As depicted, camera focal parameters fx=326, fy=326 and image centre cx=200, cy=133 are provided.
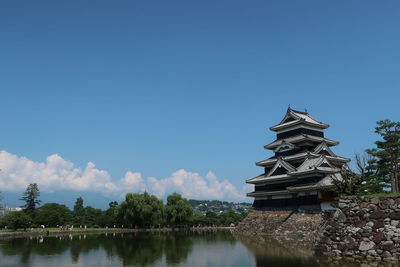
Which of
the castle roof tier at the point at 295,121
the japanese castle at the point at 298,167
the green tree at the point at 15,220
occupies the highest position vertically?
the castle roof tier at the point at 295,121

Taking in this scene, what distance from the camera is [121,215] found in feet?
192

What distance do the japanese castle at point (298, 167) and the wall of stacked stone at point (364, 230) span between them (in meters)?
16.2

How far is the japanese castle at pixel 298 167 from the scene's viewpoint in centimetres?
3791

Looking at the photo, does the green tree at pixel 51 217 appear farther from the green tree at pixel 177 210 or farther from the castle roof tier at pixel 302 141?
the castle roof tier at pixel 302 141

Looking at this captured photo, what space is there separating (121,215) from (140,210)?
180 inches

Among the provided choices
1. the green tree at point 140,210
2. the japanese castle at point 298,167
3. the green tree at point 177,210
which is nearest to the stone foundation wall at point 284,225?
the japanese castle at point 298,167

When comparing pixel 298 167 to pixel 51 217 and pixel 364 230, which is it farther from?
pixel 51 217

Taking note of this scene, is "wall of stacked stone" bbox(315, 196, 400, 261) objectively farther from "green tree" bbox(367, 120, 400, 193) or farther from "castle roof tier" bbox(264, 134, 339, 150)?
"castle roof tier" bbox(264, 134, 339, 150)

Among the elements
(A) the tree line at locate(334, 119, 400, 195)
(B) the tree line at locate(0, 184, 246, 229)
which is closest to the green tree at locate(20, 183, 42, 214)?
(B) the tree line at locate(0, 184, 246, 229)

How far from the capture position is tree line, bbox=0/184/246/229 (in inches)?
2197

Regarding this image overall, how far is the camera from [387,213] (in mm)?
17312

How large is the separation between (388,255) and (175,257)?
12062 mm

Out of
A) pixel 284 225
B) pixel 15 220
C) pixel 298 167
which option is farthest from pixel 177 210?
pixel 284 225

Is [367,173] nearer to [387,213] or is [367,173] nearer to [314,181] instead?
[314,181]
